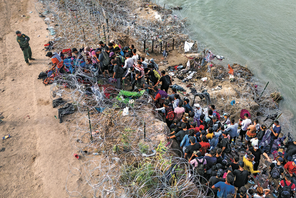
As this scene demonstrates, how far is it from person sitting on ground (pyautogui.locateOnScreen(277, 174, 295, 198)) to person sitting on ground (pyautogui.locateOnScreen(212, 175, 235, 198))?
5.63 feet

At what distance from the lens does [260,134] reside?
7113 millimetres

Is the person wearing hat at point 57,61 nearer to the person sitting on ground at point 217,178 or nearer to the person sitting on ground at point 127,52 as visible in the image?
the person sitting on ground at point 127,52

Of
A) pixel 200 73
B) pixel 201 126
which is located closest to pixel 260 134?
pixel 201 126

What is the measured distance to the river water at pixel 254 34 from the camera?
13.4 meters

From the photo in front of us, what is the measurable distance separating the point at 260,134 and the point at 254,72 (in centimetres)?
785

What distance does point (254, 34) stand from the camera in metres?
17.2

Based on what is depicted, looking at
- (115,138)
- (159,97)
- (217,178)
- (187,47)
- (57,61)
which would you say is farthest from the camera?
(187,47)

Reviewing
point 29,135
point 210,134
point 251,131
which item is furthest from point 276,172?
point 29,135

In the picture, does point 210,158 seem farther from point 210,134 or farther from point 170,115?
point 170,115

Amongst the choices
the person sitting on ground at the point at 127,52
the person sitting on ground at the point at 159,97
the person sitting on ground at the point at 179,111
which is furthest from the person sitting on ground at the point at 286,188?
the person sitting on ground at the point at 127,52

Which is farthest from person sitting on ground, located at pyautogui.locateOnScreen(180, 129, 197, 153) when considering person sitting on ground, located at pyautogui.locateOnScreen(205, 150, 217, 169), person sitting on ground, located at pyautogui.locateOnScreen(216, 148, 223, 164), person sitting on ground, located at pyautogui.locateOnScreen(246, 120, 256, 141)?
person sitting on ground, located at pyautogui.locateOnScreen(246, 120, 256, 141)

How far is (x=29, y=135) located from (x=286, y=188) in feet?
27.3

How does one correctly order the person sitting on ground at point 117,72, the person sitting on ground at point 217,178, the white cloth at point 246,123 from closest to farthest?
1. the person sitting on ground at point 217,178
2. the white cloth at point 246,123
3. the person sitting on ground at point 117,72

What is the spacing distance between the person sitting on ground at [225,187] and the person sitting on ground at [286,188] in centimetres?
172
